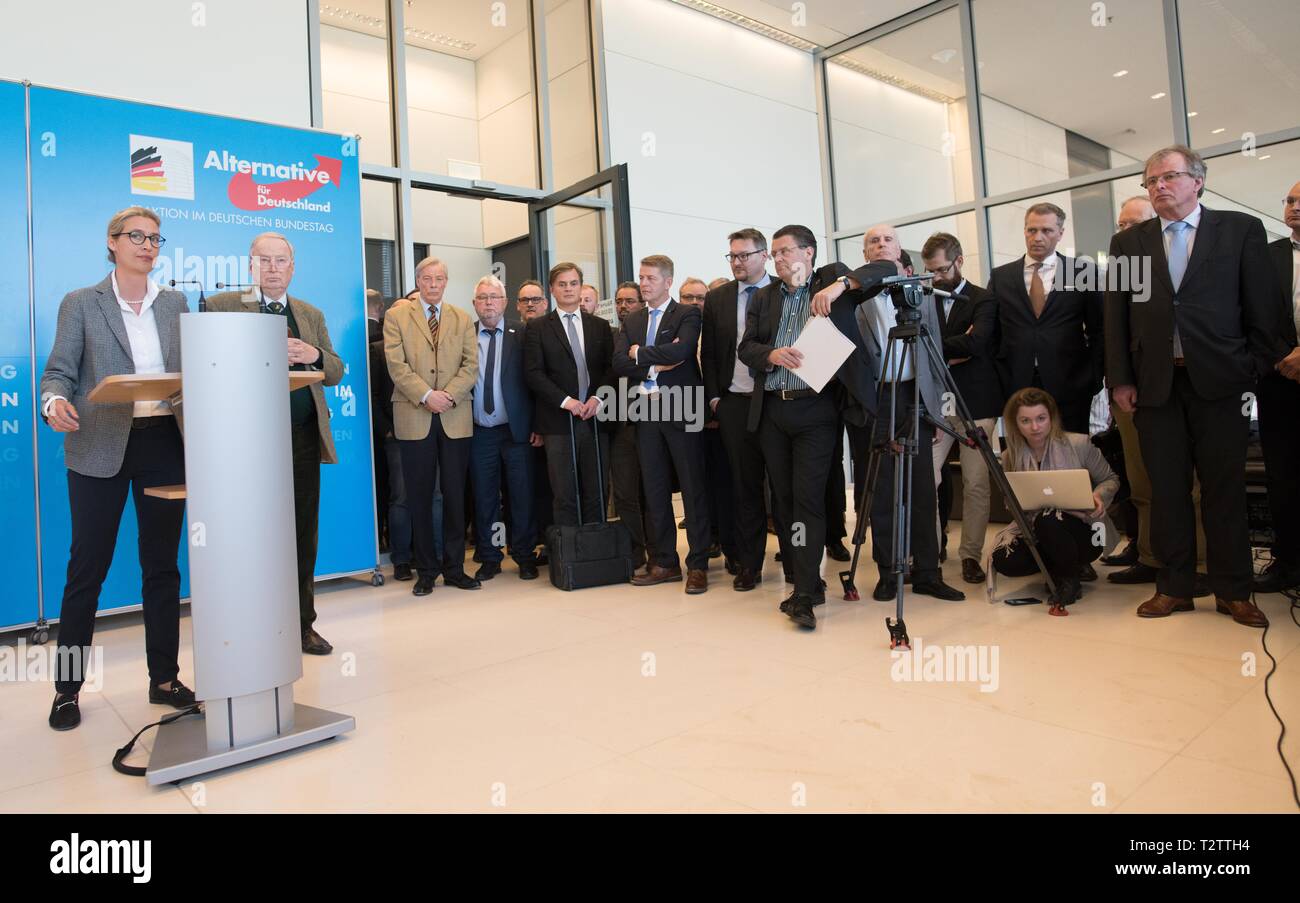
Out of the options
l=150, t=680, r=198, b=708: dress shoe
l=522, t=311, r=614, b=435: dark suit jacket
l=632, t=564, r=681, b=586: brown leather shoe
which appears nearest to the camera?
l=150, t=680, r=198, b=708: dress shoe

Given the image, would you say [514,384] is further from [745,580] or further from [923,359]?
[923,359]

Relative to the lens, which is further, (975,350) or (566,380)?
(566,380)

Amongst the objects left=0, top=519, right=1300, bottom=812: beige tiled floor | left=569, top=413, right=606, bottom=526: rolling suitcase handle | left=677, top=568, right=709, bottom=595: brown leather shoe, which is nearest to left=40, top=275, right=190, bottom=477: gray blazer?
left=0, top=519, right=1300, bottom=812: beige tiled floor

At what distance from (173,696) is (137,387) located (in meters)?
1.11

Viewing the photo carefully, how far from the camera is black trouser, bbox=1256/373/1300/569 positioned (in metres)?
3.54

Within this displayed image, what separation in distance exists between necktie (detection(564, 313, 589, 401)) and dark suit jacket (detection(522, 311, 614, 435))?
2 centimetres

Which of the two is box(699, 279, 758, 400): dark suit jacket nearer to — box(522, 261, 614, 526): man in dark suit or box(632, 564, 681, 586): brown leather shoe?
box(522, 261, 614, 526): man in dark suit

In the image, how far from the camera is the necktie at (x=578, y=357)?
4.79 metres

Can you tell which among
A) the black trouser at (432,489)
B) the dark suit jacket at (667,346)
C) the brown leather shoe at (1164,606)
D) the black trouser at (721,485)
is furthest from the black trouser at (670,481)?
the brown leather shoe at (1164,606)

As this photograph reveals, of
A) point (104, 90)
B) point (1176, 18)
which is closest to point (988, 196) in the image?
point (1176, 18)

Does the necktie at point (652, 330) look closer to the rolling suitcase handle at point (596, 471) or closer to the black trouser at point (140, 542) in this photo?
the rolling suitcase handle at point (596, 471)

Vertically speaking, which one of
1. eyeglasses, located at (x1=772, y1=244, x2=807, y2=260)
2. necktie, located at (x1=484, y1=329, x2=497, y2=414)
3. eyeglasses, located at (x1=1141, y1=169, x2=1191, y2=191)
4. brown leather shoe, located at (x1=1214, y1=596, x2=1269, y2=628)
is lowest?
brown leather shoe, located at (x1=1214, y1=596, x2=1269, y2=628)

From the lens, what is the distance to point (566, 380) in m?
4.75

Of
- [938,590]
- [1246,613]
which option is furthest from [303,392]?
[1246,613]
